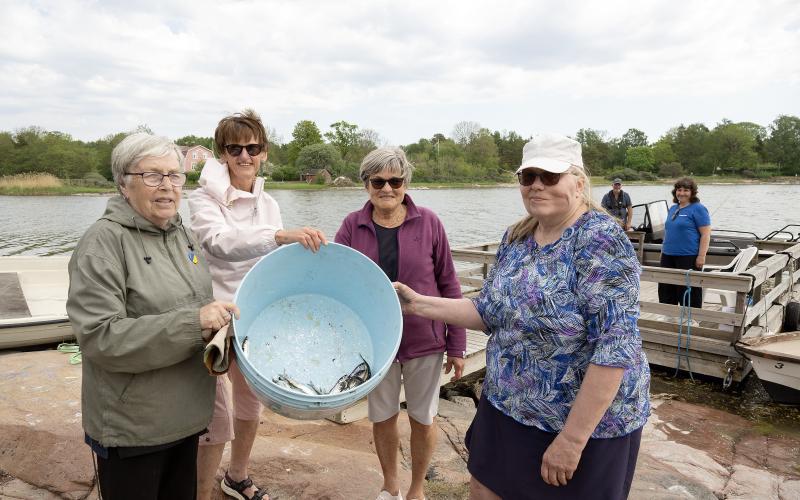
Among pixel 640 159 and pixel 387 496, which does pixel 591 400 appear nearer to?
pixel 387 496

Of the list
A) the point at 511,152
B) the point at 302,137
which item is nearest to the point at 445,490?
the point at 302,137

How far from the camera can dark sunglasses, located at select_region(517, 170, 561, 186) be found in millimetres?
1705

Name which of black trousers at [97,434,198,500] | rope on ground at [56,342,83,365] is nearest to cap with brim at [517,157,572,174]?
black trousers at [97,434,198,500]

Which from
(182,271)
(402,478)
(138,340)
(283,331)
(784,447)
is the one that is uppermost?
(182,271)

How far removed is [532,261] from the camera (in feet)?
5.71

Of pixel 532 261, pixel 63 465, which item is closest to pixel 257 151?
pixel 532 261

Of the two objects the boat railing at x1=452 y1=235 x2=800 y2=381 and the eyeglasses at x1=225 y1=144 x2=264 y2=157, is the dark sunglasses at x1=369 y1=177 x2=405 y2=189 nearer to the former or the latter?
the eyeglasses at x1=225 y1=144 x2=264 y2=157

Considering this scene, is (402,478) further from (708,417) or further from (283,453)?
(708,417)

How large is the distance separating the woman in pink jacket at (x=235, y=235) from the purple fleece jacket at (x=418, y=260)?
39 centimetres

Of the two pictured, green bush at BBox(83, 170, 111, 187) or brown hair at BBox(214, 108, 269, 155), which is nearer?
brown hair at BBox(214, 108, 269, 155)

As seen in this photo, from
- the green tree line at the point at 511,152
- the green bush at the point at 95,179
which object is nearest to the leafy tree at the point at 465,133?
the green tree line at the point at 511,152

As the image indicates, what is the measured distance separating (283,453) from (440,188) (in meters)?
60.6

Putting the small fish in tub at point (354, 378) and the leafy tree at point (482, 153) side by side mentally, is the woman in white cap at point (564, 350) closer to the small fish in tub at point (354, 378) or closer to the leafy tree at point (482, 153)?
the small fish in tub at point (354, 378)

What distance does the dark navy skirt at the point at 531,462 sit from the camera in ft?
5.38
